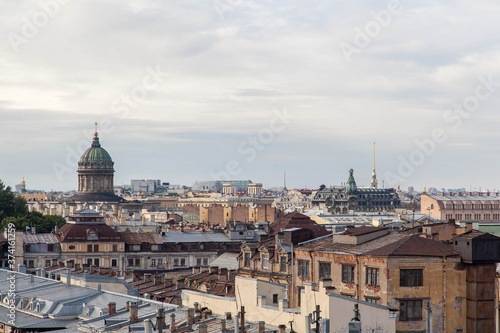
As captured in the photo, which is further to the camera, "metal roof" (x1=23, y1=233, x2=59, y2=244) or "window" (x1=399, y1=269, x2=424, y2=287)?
"metal roof" (x1=23, y1=233, x2=59, y2=244)

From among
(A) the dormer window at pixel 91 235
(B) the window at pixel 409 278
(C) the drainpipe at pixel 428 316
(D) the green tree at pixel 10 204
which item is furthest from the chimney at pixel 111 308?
(D) the green tree at pixel 10 204

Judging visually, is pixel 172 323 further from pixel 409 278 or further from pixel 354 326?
pixel 409 278

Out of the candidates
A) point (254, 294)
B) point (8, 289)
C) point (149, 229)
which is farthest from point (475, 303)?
point (149, 229)

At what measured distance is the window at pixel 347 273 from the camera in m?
39.8

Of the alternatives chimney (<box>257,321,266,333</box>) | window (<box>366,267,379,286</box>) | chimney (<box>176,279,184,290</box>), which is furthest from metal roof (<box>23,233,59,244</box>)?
chimney (<box>257,321,266,333</box>)

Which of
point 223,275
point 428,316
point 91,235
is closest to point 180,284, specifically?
point 223,275

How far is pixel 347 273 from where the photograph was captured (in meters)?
40.1

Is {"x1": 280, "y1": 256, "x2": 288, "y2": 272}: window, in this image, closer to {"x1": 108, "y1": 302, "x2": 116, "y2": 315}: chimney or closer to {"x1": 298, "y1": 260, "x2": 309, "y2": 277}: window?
{"x1": 298, "y1": 260, "x2": 309, "y2": 277}: window

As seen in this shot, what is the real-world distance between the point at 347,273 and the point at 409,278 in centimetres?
342

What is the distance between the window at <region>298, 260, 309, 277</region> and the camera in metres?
43.9

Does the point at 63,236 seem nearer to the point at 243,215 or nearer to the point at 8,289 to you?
the point at 8,289

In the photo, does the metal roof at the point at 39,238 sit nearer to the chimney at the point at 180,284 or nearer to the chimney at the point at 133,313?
the chimney at the point at 180,284

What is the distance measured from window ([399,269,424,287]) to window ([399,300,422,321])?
67 centimetres

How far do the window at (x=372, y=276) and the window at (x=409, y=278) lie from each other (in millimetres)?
1023
